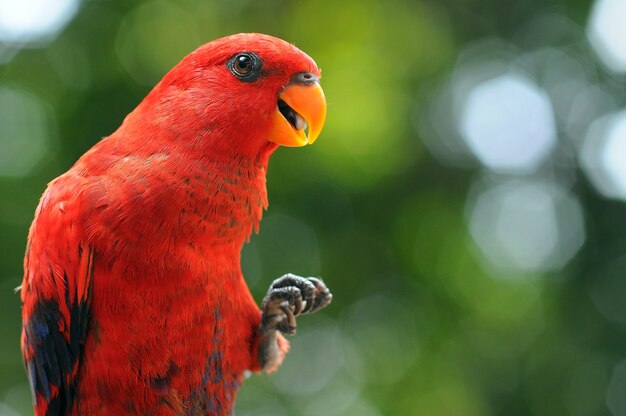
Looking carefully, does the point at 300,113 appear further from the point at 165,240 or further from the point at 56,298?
the point at 56,298

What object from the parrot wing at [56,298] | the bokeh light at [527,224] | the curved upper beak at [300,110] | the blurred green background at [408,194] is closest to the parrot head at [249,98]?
the curved upper beak at [300,110]

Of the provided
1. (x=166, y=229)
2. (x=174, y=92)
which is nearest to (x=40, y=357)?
(x=166, y=229)

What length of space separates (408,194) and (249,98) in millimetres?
3268

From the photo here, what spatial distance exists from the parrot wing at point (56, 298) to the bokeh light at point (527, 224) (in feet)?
12.7

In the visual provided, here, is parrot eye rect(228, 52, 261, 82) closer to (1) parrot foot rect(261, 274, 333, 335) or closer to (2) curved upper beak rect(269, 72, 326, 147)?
(2) curved upper beak rect(269, 72, 326, 147)

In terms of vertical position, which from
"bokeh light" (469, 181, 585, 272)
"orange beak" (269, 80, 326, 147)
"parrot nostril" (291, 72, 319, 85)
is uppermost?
"parrot nostril" (291, 72, 319, 85)

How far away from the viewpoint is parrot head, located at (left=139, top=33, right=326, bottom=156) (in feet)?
6.99

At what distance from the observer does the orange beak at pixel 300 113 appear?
2.18 m

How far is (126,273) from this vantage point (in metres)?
2.00

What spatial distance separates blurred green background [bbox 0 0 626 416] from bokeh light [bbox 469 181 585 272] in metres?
0.02

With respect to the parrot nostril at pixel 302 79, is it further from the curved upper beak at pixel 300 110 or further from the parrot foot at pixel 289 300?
the parrot foot at pixel 289 300

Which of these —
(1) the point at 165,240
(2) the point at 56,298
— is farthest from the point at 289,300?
(2) the point at 56,298

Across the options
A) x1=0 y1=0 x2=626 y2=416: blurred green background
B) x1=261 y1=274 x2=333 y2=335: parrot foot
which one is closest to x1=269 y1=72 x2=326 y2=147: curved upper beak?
x1=261 y1=274 x2=333 y2=335: parrot foot

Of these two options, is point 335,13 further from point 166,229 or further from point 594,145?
point 166,229
